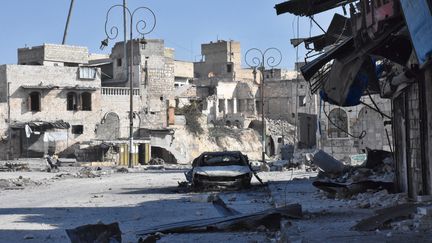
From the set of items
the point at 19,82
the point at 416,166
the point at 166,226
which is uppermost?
the point at 19,82

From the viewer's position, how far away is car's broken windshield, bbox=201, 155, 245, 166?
24097 millimetres

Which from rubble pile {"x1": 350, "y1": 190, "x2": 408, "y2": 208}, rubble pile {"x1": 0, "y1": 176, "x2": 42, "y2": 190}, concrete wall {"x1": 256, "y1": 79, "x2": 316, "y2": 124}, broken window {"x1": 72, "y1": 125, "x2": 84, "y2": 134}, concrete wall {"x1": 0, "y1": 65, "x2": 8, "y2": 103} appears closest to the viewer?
rubble pile {"x1": 350, "y1": 190, "x2": 408, "y2": 208}

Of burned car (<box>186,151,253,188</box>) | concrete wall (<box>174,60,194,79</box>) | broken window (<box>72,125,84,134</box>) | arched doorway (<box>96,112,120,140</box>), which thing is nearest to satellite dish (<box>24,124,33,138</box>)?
broken window (<box>72,125,84,134</box>)

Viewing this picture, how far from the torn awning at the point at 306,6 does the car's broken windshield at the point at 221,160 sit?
11754mm

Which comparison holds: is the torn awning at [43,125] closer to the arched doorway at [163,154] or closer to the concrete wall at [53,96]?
the concrete wall at [53,96]

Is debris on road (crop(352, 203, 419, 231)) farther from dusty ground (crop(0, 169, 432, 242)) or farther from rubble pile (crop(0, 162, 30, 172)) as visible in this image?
rubble pile (crop(0, 162, 30, 172))

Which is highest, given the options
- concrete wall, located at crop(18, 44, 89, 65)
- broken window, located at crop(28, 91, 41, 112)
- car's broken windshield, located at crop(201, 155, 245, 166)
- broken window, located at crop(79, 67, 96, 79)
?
concrete wall, located at crop(18, 44, 89, 65)

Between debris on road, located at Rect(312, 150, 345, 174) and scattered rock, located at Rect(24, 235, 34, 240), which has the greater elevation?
debris on road, located at Rect(312, 150, 345, 174)

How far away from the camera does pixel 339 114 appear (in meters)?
42.4

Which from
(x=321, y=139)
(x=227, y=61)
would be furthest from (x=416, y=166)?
(x=227, y=61)

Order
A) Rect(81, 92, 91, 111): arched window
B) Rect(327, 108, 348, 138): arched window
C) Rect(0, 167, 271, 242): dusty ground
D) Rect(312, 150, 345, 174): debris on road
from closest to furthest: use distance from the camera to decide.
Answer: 1. Rect(0, 167, 271, 242): dusty ground
2. Rect(312, 150, 345, 174): debris on road
3. Rect(327, 108, 348, 138): arched window
4. Rect(81, 92, 91, 111): arched window

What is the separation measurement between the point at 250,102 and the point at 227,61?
1289 centimetres

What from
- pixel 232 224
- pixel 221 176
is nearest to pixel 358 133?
pixel 221 176

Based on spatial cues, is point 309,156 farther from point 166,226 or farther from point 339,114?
point 166,226
